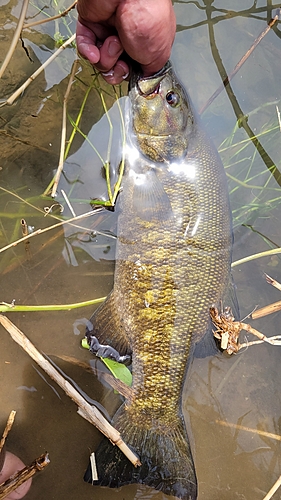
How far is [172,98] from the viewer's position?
7.65 ft

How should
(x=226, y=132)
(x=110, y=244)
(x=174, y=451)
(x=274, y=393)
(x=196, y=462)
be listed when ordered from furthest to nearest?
(x=226, y=132) < (x=110, y=244) < (x=274, y=393) < (x=196, y=462) < (x=174, y=451)

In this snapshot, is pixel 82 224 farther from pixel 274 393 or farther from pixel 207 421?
pixel 274 393

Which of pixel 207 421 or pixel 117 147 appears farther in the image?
pixel 117 147

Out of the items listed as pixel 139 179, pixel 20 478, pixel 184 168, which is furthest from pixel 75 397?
pixel 184 168

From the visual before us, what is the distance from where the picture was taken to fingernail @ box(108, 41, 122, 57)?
1.98 meters

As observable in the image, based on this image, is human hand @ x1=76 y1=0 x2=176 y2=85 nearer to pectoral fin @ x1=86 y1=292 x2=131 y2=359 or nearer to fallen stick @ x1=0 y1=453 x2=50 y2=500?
pectoral fin @ x1=86 y1=292 x2=131 y2=359

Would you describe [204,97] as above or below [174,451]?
above

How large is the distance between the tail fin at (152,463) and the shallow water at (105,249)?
18 centimetres

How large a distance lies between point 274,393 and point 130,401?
3.20 ft

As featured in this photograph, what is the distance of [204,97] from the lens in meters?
3.16

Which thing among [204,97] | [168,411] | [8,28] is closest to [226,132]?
[204,97]

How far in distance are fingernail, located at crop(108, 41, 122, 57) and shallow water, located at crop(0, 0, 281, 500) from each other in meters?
0.90

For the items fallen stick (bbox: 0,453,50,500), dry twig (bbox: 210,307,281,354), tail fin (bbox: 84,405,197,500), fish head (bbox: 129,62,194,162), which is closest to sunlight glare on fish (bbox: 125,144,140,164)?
fish head (bbox: 129,62,194,162)

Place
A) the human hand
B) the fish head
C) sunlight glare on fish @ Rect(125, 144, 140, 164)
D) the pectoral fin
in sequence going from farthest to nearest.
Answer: sunlight glare on fish @ Rect(125, 144, 140, 164) → the pectoral fin → the fish head → the human hand
